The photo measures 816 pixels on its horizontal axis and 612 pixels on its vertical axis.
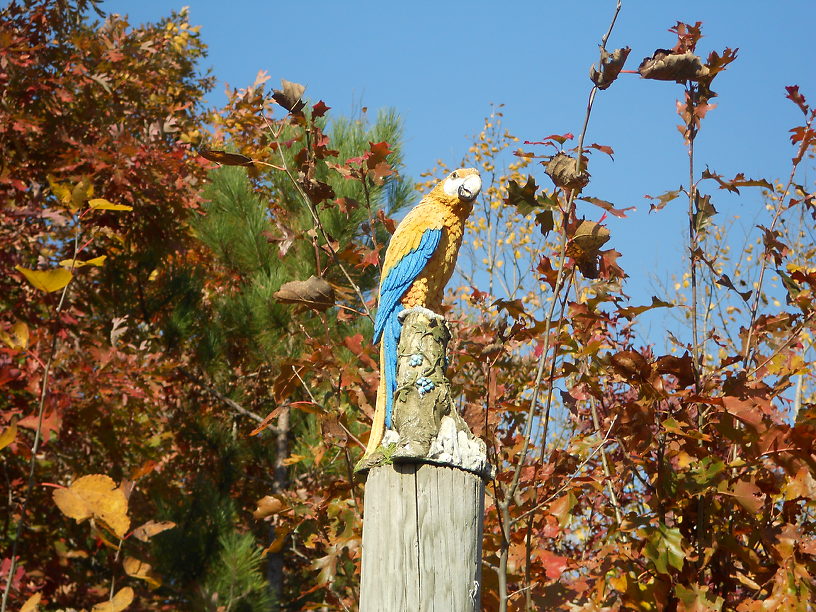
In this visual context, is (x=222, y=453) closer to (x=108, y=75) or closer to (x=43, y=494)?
(x=43, y=494)

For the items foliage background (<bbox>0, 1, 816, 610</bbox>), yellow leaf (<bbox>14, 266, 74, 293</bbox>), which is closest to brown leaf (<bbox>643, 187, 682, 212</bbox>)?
foliage background (<bbox>0, 1, 816, 610</bbox>)

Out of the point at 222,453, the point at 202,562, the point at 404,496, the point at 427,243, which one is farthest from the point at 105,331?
the point at 404,496

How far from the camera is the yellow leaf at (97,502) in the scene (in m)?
2.53

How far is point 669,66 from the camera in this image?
260cm

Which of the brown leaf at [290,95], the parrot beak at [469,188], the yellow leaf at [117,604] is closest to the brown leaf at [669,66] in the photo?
the parrot beak at [469,188]

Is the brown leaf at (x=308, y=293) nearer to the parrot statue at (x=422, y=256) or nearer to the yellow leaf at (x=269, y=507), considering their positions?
the parrot statue at (x=422, y=256)

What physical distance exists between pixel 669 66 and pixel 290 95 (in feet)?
4.09

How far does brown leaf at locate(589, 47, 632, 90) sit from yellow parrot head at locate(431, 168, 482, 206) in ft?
1.83

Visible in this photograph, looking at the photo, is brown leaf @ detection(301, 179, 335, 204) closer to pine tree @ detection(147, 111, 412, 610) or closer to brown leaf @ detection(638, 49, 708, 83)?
brown leaf @ detection(638, 49, 708, 83)

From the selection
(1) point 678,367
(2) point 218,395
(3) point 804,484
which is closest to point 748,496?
(3) point 804,484

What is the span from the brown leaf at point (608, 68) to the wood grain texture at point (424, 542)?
114 centimetres

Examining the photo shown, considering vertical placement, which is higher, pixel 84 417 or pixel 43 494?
pixel 84 417

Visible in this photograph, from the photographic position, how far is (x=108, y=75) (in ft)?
18.6

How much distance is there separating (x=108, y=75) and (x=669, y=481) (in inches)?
178
